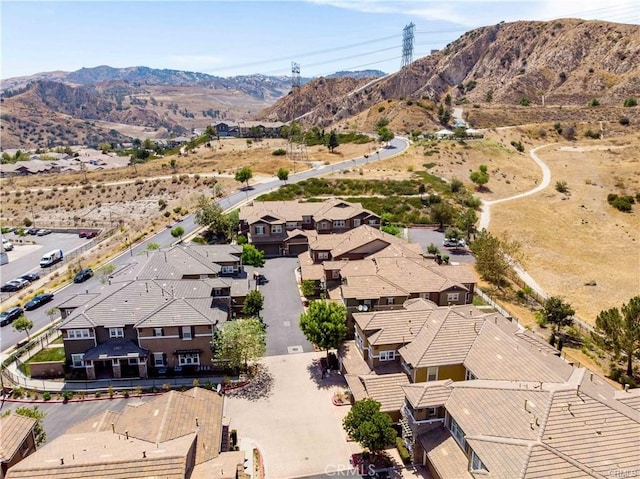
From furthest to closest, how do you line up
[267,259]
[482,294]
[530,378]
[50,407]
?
1. [267,259]
2. [482,294]
3. [50,407]
4. [530,378]

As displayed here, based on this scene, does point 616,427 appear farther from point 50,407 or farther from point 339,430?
point 50,407

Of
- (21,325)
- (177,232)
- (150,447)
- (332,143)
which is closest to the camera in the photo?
(150,447)

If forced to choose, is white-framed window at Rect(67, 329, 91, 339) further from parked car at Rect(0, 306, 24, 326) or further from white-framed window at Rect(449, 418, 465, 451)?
white-framed window at Rect(449, 418, 465, 451)

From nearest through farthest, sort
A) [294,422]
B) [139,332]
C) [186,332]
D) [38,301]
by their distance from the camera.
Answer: [294,422], [139,332], [186,332], [38,301]

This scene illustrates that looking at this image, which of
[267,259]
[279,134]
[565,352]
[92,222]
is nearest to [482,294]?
[565,352]

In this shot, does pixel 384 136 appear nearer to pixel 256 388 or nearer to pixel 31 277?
pixel 31 277

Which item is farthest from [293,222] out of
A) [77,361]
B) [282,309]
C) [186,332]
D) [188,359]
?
[77,361]
